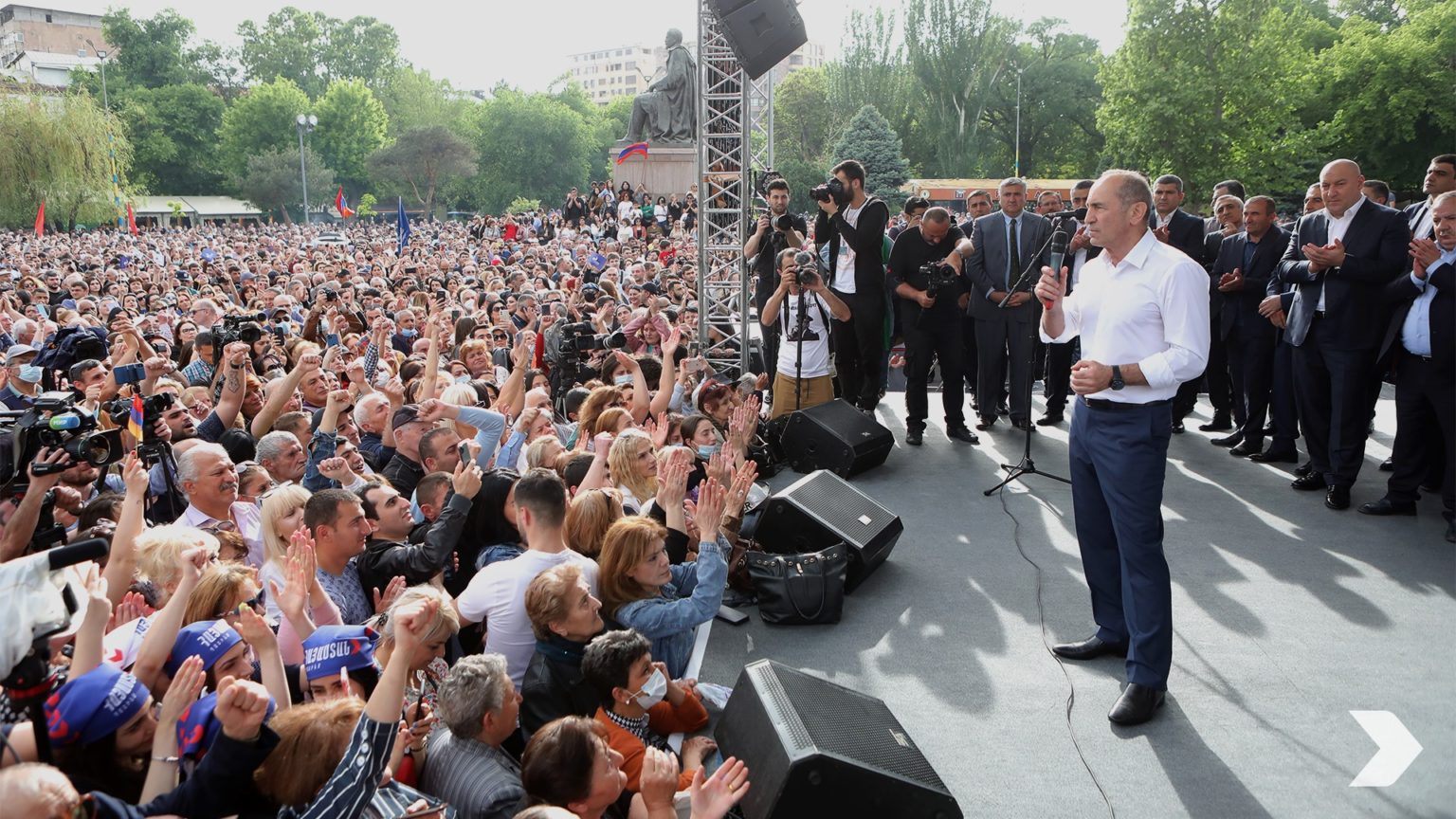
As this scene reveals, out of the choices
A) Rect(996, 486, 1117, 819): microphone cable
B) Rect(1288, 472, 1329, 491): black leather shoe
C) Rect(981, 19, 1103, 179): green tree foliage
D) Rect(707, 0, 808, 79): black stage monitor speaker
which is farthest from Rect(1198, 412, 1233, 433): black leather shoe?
Rect(981, 19, 1103, 179): green tree foliage

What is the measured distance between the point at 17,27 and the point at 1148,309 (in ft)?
350

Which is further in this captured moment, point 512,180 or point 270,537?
point 512,180

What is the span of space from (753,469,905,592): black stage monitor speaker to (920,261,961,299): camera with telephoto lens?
262 cm

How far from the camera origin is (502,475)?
15.1 ft

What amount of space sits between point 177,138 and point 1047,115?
5673 centimetres

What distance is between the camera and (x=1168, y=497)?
20.8 feet

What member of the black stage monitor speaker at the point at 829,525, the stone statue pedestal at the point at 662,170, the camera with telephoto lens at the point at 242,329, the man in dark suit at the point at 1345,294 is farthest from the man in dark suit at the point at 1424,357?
the stone statue pedestal at the point at 662,170

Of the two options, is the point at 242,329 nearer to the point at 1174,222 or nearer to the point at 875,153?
the point at 1174,222

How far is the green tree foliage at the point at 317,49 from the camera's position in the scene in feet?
283

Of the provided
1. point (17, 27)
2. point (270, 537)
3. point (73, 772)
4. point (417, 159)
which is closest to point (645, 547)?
point (270, 537)

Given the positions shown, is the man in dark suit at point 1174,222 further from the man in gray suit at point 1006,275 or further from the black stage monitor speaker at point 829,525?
the black stage monitor speaker at point 829,525

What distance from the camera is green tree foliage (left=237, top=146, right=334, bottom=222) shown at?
6269 centimetres

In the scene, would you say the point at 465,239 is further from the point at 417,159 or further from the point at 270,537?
the point at 417,159

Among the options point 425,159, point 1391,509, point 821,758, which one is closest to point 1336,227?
point 1391,509
